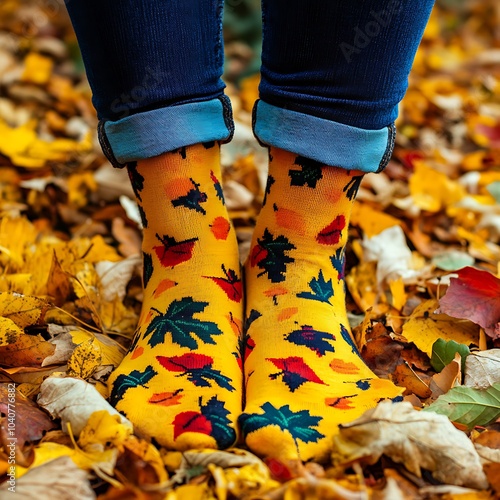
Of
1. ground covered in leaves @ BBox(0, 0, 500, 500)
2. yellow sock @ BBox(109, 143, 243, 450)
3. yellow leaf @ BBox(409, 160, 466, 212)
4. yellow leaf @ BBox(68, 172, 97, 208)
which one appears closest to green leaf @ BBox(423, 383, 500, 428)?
ground covered in leaves @ BBox(0, 0, 500, 500)

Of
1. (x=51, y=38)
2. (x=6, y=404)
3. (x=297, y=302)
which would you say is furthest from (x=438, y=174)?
(x=51, y=38)

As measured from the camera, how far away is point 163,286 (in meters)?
0.85

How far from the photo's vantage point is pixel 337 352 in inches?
30.1

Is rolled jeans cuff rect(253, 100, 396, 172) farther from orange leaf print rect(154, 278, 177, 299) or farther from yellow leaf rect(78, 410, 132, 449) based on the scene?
yellow leaf rect(78, 410, 132, 449)

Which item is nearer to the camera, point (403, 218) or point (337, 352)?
point (337, 352)

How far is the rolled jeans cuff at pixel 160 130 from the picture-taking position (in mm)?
760

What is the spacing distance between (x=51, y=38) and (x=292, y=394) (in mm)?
1639

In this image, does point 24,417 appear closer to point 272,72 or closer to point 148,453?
point 148,453

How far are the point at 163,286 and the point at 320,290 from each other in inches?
8.4

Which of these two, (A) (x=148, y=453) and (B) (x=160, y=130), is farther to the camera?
(B) (x=160, y=130)

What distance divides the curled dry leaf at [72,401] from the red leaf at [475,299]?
46 centimetres

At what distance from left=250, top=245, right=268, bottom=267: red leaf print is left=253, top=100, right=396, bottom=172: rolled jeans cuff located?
161mm

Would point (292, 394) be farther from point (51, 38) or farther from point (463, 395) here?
point (51, 38)

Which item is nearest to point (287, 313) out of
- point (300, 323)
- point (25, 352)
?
point (300, 323)
